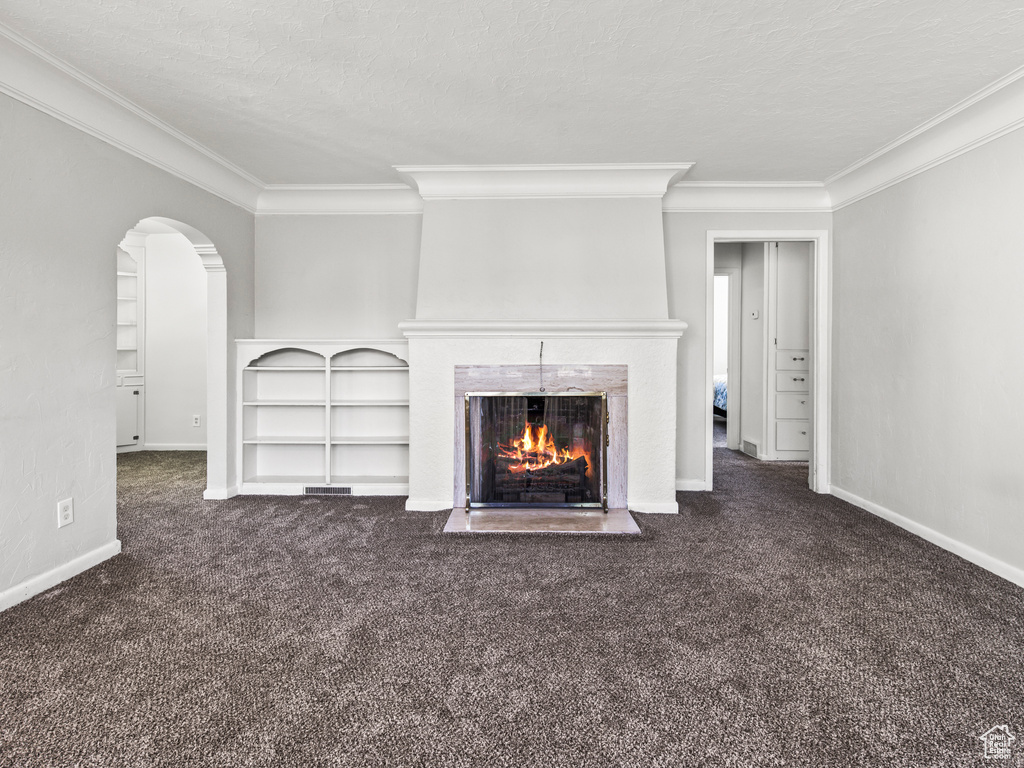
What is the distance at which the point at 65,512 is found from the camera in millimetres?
2439

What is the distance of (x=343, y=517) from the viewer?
338 centimetres

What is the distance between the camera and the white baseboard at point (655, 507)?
138 inches

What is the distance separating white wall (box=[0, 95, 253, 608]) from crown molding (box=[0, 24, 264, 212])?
0.19 ft

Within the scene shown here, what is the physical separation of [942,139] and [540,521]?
3.08 metres

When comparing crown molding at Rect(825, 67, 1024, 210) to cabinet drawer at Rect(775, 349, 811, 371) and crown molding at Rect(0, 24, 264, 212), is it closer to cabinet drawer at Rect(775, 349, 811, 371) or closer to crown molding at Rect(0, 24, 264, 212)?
cabinet drawer at Rect(775, 349, 811, 371)

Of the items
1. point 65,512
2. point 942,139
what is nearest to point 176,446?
point 65,512

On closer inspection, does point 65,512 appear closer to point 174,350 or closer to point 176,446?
point 176,446

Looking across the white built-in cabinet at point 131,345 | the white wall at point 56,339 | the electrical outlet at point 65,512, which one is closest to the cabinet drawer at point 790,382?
the white wall at point 56,339

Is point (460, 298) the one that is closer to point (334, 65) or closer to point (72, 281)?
point (334, 65)

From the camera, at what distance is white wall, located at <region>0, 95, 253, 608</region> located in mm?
2189

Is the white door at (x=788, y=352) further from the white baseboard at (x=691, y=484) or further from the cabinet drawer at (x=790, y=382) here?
the white baseboard at (x=691, y=484)

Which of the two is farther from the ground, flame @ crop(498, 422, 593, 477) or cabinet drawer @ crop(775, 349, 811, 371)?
cabinet drawer @ crop(775, 349, 811, 371)

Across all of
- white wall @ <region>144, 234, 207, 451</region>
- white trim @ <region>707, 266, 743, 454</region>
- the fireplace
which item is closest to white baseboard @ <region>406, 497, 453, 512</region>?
the fireplace

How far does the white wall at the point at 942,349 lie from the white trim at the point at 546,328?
50.6 inches
